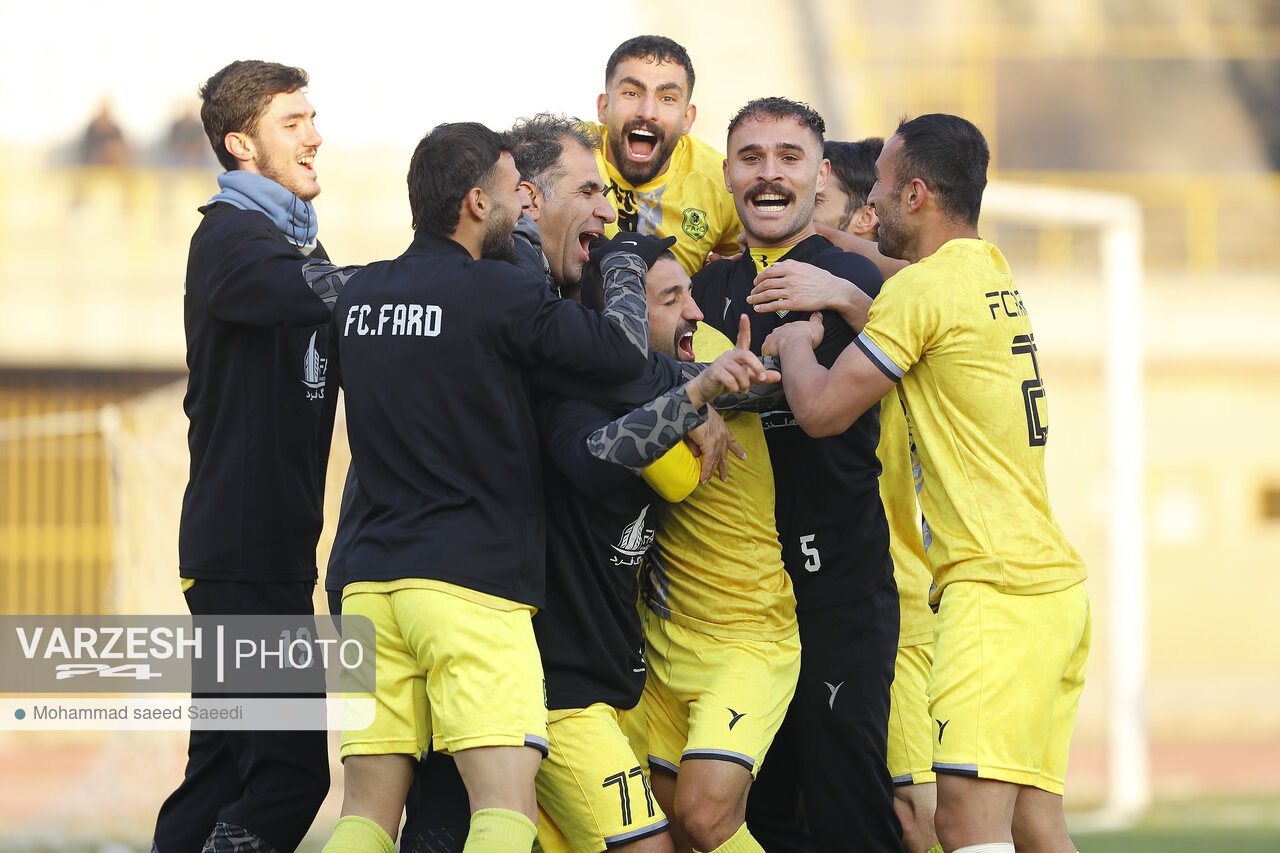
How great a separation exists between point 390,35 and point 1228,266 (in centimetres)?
1239

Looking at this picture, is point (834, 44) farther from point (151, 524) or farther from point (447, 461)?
point (447, 461)

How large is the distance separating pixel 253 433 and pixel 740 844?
6.49 ft

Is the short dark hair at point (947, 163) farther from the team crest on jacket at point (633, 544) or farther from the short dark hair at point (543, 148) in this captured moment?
the team crest on jacket at point (633, 544)

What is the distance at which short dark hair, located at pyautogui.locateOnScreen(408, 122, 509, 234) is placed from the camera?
3.91 meters

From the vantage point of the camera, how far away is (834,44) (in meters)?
22.5

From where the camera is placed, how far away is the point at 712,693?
4.27 meters

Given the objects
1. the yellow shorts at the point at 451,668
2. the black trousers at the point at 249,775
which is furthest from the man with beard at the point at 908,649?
the black trousers at the point at 249,775

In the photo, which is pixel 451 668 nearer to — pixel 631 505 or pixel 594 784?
pixel 594 784

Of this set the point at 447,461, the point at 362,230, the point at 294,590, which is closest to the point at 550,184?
the point at 447,461

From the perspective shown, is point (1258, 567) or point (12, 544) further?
point (1258, 567)

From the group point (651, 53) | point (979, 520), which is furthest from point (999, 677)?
point (651, 53)

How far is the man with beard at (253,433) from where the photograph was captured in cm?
441

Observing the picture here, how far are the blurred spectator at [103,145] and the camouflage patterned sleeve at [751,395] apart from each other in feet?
56.0

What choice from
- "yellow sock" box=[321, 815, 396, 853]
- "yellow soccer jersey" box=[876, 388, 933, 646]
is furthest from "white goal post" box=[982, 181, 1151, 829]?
"yellow sock" box=[321, 815, 396, 853]
